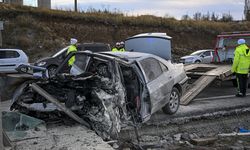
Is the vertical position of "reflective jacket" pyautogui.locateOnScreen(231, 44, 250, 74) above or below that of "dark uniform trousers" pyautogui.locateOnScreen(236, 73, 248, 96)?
above

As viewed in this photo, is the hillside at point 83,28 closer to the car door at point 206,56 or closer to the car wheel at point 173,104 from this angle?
the car door at point 206,56

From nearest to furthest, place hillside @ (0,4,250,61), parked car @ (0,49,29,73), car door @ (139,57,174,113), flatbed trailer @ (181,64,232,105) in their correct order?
car door @ (139,57,174,113) → flatbed trailer @ (181,64,232,105) → parked car @ (0,49,29,73) → hillside @ (0,4,250,61)

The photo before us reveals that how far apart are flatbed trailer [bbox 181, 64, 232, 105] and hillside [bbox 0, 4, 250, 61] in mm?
17105

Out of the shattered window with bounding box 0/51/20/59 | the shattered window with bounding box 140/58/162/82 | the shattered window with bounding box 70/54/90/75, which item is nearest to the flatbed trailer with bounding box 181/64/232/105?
the shattered window with bounding box 140/58/162/82

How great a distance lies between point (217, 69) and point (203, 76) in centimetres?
89

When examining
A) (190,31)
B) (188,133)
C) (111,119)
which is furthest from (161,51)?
(190,31)

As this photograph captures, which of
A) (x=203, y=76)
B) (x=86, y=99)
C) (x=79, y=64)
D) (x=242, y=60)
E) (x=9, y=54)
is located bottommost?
(x=203, y=76)

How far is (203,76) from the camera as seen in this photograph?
1414cm

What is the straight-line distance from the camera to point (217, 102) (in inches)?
492

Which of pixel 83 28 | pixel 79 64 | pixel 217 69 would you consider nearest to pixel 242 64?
pixel 217 69

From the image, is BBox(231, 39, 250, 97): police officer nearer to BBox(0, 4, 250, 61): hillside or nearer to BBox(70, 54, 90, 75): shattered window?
BBox(70, 54, 90, 75): shattered window

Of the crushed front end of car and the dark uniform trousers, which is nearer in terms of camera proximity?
the crushed front end of car

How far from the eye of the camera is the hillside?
3222 cm

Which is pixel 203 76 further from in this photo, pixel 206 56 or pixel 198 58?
pixel 206 56
